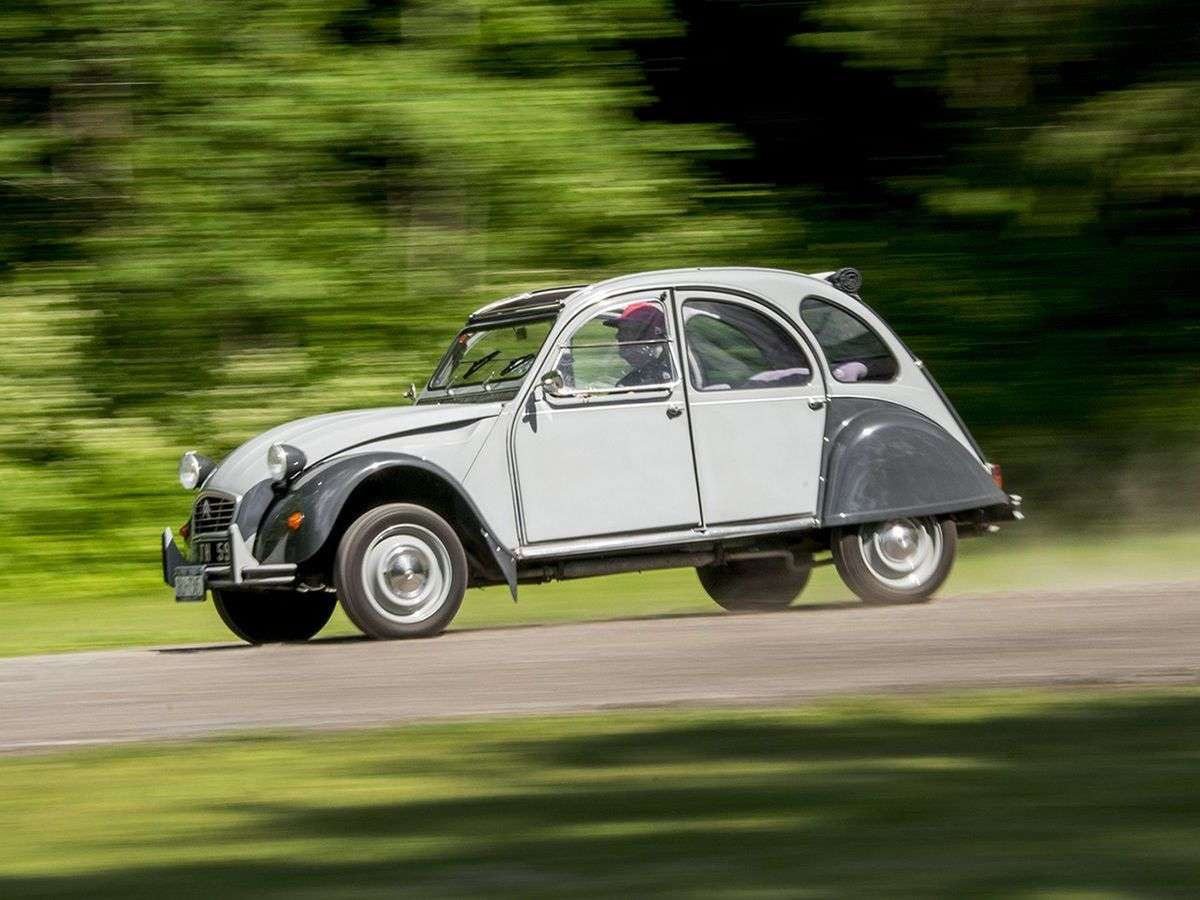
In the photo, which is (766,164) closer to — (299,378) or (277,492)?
(299,378)

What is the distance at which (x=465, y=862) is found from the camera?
5.18 metres

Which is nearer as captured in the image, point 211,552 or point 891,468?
point 211,552

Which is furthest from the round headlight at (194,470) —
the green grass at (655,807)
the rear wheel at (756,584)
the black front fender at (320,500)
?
the green grass at (655,807)

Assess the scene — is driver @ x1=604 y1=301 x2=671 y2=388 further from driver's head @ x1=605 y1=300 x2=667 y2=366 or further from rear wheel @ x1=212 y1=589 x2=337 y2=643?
→ rear wheel @ x1=212 y1=589 x2=337 y2=643

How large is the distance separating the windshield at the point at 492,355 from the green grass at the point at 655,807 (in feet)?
13.6

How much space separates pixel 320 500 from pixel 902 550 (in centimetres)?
348

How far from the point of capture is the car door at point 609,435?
11.0m

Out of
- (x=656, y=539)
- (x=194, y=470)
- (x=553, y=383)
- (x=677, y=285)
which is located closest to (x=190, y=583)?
(x=194, y=470)

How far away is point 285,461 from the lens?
34.7 ft

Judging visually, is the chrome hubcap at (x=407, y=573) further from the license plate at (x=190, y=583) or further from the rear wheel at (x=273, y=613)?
the rear wheel at (x=273, y=613)

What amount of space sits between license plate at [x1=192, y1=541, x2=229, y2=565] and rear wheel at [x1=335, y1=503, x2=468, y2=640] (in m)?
0.67

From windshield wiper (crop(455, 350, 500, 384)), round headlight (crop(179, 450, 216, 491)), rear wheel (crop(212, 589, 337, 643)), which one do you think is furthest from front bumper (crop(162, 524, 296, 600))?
windshield wiper (crop(455, 350, 500, 384))

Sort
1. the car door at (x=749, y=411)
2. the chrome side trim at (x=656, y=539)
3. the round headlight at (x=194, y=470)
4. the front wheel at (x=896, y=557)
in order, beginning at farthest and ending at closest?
1. the front wheel at (x=896, y=557)
2. the round headlight at (x=194, y=470)
3. the car door at (x=749, y=411)
4. the chrome side trim at (x=656, y=539)

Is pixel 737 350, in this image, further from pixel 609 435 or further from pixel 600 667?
pixel 600 667
